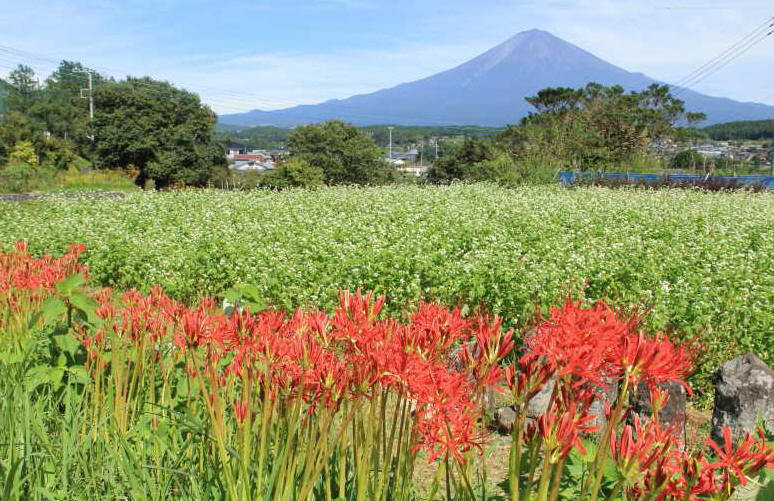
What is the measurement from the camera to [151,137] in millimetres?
46156

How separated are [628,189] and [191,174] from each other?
1385 inches

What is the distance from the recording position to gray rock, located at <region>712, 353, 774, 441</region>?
374 centimetres

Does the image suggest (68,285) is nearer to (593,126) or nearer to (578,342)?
(578,342)

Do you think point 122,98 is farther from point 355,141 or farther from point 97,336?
point 97,336

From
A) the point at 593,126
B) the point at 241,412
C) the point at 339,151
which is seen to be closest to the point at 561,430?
the point at 241,412

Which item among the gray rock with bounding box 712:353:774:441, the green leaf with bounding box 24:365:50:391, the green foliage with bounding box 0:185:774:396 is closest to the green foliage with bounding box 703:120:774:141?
the green foliage with bounding box 0:185:774:396

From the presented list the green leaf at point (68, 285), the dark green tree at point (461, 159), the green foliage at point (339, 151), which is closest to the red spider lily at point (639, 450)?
the green leaf at point (68, 285)

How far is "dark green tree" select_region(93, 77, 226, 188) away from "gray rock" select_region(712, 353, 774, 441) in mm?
45934

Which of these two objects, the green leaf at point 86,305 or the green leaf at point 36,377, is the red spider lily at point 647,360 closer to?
the green leaf at point 86,305

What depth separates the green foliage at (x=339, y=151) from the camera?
57.9 metres

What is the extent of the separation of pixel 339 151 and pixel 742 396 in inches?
2245

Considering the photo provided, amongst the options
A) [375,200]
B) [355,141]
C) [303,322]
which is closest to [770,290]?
[303,322]

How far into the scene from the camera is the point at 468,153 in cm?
5466

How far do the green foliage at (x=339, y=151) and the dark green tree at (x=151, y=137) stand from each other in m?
10.6
